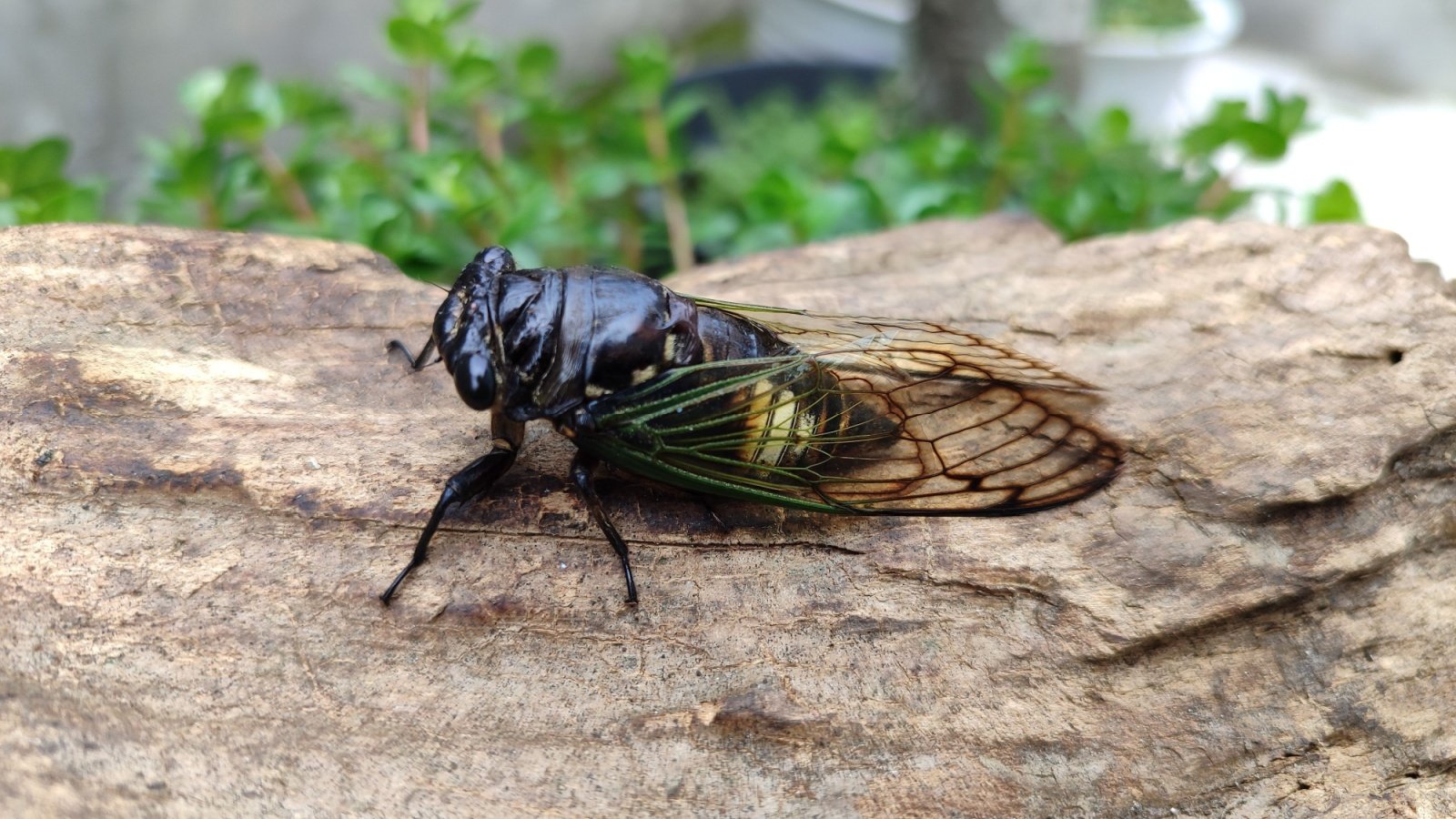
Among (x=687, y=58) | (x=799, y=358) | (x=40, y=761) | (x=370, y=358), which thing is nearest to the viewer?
(x=40, y=761)

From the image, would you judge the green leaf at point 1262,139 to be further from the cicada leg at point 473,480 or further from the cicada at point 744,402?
the cicada leg at point 473,480

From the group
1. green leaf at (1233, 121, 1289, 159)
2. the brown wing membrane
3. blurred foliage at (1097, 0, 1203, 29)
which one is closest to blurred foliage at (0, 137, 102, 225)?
Answer: the brown wing membrane

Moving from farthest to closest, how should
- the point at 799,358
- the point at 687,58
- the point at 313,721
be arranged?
the point at 687,58 → the point at 799,358 → the point at 313,721

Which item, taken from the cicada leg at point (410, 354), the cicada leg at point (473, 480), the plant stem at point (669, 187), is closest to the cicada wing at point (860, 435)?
the cicada leg at point (473, 480)

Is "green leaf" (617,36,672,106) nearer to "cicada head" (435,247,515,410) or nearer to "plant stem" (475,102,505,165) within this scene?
"plant stem" (475,102,505,165)

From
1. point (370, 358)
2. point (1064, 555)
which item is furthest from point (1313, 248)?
point (370, 358)

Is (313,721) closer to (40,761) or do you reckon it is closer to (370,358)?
(40,761)
